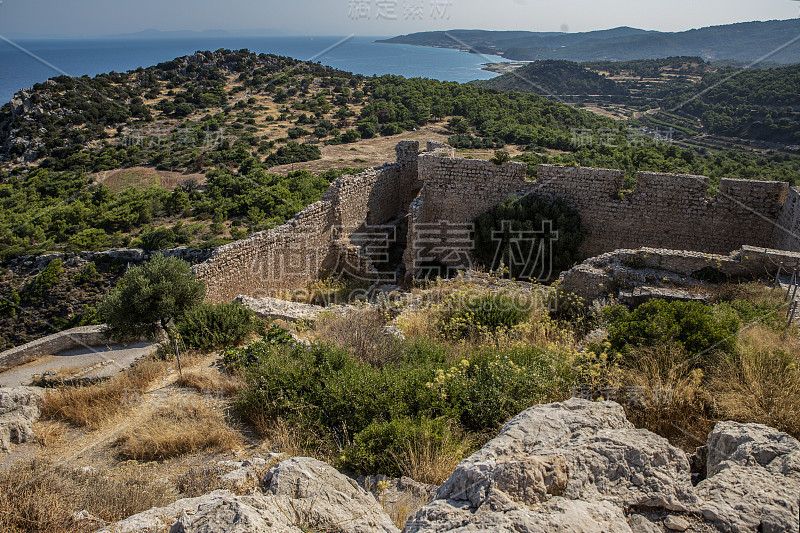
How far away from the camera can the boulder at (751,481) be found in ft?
7.98

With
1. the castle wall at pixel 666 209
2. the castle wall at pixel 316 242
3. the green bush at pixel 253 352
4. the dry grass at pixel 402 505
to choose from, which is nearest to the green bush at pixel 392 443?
the dry grass at pixel 402 505

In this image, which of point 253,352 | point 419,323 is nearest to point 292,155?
point 419,323

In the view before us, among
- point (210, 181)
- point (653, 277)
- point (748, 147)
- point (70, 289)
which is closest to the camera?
point (653, 277)

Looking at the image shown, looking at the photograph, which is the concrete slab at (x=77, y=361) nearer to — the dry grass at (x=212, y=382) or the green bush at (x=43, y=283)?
the dry grass at (x=212, y=382)

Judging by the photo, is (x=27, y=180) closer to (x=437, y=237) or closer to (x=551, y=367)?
(x=437, y=237)

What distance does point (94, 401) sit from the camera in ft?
19.3

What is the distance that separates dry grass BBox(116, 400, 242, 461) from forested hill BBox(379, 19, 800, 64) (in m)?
45.1

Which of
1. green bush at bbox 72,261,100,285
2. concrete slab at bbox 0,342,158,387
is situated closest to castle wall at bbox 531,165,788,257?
concrete slab at bbox 0,342,158,387

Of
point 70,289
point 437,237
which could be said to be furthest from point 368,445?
point 70,289

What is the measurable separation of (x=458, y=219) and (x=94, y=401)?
27.7ft

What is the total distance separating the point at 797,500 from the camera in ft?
8.16

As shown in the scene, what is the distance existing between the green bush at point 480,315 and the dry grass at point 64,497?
4449 mm

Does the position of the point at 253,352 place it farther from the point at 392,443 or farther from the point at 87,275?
the point at 87,275

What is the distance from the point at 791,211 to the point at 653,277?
10.8ft
